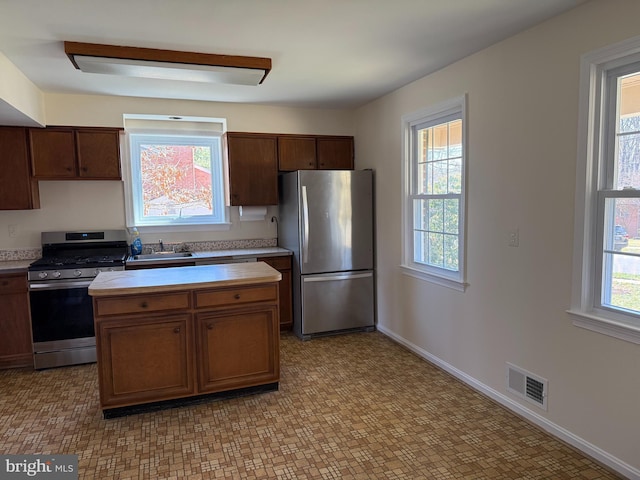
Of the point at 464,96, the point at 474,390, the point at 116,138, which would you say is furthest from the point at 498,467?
the point at 116,138

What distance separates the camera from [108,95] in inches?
159

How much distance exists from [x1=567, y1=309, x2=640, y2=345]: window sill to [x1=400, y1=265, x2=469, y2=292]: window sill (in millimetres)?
916

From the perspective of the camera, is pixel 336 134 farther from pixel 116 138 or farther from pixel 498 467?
pixel 498 467

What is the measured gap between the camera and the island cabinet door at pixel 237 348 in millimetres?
2908

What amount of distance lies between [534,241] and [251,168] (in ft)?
9.48

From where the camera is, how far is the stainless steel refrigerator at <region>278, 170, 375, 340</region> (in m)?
4.23

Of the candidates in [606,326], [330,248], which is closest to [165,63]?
[330,248]

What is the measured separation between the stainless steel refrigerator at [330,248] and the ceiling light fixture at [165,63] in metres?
1.25

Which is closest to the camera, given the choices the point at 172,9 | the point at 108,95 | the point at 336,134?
the point at 172,9

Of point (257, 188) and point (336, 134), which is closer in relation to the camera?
point (257, 188)

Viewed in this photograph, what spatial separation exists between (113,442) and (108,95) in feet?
10.1

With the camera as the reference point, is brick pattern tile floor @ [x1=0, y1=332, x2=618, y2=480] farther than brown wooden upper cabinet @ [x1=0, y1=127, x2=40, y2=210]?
No

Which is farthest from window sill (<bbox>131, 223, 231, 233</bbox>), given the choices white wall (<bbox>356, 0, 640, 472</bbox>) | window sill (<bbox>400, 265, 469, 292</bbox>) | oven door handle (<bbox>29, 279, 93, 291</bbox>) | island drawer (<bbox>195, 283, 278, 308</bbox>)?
white wall (<bbox>356, 0, 640, 472</bbox>)

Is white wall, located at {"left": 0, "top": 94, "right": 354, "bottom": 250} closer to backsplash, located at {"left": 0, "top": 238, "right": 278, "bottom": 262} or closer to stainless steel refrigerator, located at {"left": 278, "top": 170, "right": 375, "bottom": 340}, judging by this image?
backsplash, located at {"left": 0, "top": 238, "right": 278, "bottom": 262}
